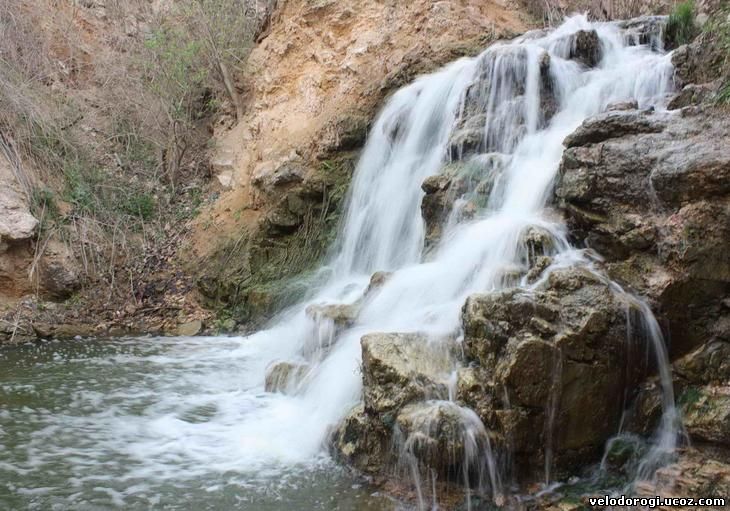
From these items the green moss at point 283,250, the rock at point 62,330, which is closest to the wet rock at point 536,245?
the green moss at point 283,250

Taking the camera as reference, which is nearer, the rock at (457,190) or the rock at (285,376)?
the rock at (285,376)

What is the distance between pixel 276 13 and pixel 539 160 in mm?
7082

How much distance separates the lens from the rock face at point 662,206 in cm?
428

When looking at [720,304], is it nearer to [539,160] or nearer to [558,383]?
[558,383]

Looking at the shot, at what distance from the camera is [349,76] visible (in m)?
10.2

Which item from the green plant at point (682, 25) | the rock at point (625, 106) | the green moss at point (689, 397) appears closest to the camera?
the green moss at point (689, 397)

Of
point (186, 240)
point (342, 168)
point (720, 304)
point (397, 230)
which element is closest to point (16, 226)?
point (186, 240)

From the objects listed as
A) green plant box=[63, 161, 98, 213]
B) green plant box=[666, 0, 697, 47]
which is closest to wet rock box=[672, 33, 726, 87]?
green plant box=[666, 0, 697, 47]

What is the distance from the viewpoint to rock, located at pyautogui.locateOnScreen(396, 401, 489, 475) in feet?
12.9

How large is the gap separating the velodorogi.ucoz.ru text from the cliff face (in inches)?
210

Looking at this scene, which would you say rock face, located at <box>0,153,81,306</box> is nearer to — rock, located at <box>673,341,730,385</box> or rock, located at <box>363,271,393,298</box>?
rock, located at <box>363,271,393,298</box>

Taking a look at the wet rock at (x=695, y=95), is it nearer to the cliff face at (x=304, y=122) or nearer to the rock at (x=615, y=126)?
the rock at (x=615, y=126)

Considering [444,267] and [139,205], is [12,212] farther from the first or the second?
[444,267]

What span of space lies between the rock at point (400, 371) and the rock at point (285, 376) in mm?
1424
